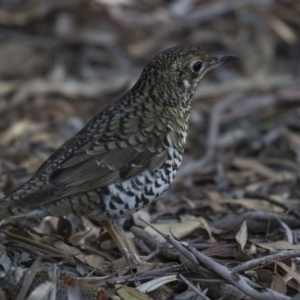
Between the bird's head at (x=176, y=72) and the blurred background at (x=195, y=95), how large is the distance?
3.07 feet

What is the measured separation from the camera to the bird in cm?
468

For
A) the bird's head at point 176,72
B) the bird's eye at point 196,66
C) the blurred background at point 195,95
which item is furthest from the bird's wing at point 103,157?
the blurred background at point 195,95

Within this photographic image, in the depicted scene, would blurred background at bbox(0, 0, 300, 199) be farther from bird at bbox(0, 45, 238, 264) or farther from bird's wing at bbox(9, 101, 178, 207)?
bird's wing at bbox(9, 101, 178, 207)

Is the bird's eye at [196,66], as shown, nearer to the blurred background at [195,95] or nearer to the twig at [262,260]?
the blurred background at [195,95]

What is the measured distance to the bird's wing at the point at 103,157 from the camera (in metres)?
4.66

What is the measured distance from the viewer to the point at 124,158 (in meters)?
4.85

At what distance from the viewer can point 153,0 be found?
33.1 feet

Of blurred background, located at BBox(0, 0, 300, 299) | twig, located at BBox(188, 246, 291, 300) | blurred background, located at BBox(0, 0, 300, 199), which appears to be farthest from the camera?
blurred background, located at BBox(0, 0, 300, 199)

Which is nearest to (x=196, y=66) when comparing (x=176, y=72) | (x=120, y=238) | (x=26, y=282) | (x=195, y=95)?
(x=176, y=72)

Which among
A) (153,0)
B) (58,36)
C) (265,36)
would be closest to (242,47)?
(265,36)

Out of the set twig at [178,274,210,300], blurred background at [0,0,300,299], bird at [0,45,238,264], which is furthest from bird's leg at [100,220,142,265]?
twig at [178,274,210,300]

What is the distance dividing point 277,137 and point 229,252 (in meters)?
3.51

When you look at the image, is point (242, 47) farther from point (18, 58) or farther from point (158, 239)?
point (158, 239)

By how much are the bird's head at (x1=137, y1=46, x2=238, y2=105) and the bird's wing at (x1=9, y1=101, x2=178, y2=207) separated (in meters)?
0.26
